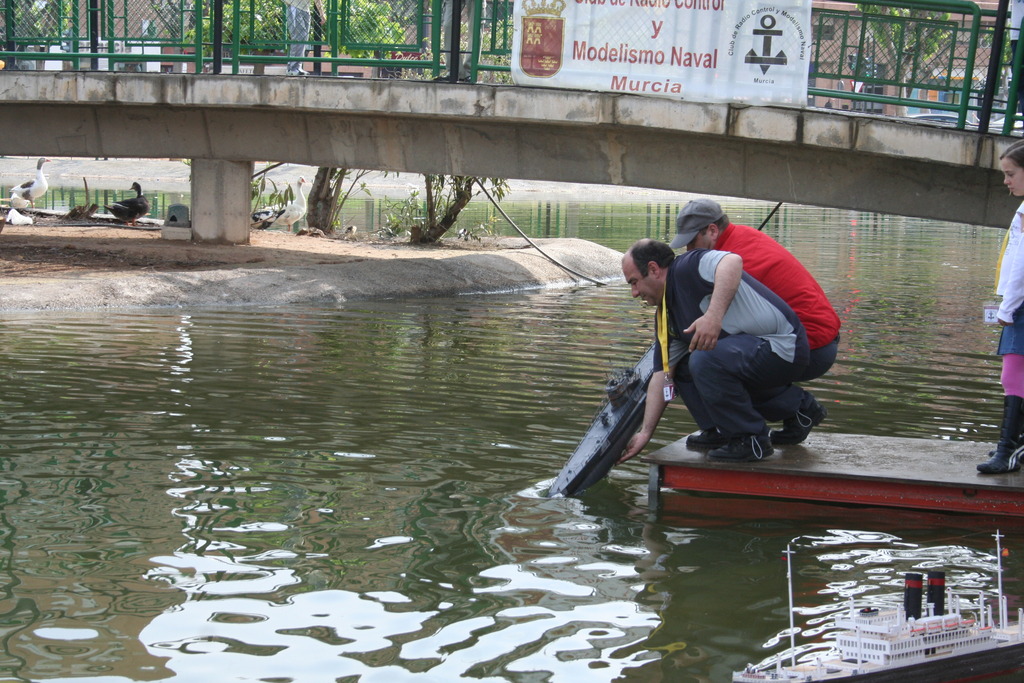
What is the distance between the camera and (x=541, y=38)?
39.8ft

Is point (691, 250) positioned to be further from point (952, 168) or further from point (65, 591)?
point (952, 168)

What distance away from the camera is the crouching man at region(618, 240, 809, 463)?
6059 mm

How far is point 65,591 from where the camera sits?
16.1 ft

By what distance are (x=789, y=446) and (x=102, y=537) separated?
12.0ft

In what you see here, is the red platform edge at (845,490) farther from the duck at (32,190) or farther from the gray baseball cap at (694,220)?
the duck at (32,190)

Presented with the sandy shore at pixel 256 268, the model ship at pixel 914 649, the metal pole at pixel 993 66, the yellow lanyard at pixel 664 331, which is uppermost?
the metal pole at pixel 993 66

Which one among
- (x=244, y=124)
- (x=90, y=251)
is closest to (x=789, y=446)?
(x=244, y=124)

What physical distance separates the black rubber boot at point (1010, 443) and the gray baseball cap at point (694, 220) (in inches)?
67.9

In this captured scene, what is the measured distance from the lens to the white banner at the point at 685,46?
1130 centimetres

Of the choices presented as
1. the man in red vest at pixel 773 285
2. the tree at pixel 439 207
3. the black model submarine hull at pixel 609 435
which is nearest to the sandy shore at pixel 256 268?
the tree at pixel 439 207

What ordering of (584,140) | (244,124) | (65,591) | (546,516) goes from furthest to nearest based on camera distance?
1. (244,124)
2. (584,140)
3. (546,516)
4. (65,591)

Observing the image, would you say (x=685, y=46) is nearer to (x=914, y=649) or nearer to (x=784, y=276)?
(x=784, y=276)

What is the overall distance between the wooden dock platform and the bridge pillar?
11.1 meters

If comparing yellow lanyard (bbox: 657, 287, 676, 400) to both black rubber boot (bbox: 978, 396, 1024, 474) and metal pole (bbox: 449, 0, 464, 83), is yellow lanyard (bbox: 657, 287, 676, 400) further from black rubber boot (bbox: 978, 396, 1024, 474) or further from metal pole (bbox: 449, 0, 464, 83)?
metal pole (bbox: 449, 0, 464, 83)
